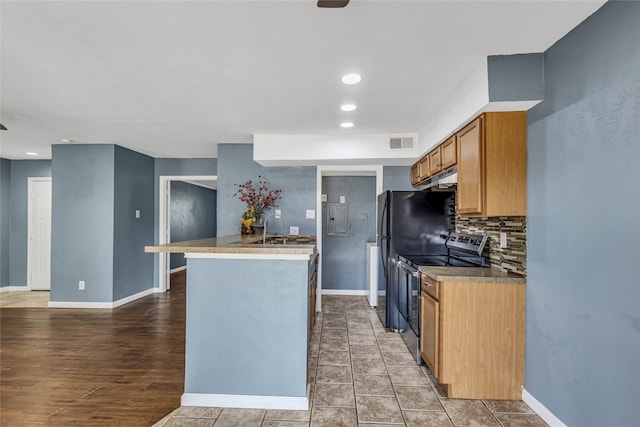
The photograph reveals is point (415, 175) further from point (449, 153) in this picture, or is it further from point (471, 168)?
point (471, 168)

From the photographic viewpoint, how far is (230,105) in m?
2.99

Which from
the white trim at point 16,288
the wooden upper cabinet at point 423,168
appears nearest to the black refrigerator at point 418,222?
the wooden upper cabinet at point 423,168

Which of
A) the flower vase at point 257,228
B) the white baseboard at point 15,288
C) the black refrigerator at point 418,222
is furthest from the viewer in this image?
the white baseboard at point 15,288

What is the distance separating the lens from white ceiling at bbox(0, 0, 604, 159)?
164 centimetres

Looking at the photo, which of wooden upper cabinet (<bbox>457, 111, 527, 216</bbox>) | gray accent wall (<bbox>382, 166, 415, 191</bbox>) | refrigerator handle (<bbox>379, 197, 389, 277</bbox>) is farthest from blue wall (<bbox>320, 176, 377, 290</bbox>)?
wooden upper cabinet (<bbox>457, 111, 527, 216</bbox>)

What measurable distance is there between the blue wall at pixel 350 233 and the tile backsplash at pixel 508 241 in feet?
8.97

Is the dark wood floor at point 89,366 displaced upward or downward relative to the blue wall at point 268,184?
downward

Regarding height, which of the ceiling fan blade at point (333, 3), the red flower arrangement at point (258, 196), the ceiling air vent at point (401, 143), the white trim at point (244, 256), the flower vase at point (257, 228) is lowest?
the white trim at point (244, 256)

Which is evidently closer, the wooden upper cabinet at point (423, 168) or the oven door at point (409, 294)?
the oven door at point (409, 294)

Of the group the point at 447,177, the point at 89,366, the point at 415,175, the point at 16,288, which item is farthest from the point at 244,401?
the point at 16,288

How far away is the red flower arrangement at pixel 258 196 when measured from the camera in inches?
167

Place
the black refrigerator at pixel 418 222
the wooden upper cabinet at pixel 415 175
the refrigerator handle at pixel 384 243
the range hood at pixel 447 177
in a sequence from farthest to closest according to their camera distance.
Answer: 1. the wooden upper cabinet at pixel 415 175
2. the refrigerator handle at pixel 384 243
3. the black refrigerator at pixel 418 222
4. the range hood at pixel 447 177

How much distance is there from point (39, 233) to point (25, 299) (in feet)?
4.00

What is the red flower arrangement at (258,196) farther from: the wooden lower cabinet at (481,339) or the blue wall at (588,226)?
the blue wall at (588,226)
